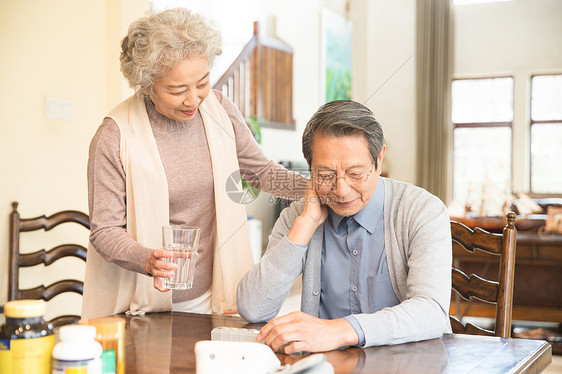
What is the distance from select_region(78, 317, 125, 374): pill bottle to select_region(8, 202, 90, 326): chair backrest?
1.90 metres

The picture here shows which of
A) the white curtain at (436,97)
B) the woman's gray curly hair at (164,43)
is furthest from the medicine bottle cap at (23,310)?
the white curtain at (436,97)

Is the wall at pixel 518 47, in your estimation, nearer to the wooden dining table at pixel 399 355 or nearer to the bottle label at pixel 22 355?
the wooden dining table at pixel 399 355

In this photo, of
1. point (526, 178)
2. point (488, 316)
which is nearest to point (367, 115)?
point (488, 316)

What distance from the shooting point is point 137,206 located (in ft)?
5.68

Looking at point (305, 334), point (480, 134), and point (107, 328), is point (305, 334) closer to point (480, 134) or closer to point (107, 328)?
point (107, 328)

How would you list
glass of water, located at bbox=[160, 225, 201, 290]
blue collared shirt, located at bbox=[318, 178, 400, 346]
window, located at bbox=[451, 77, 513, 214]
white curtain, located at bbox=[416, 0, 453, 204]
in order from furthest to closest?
white curtain, located at bbox=[416, 0, 453, 204], window, located at bbox=[451, 77, 513, 214], blue collared shirt, located at bbox=[318, 178, 400, 346], glass of water, located at bbox=[160, 225, 201, 290]

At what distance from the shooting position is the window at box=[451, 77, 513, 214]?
904 centimetres

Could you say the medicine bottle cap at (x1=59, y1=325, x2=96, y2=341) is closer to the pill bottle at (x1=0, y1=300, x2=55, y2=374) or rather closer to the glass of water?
the pill bottle at (x1=0, y1=300, x2=55, y2=374)

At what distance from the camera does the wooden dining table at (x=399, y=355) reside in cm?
114

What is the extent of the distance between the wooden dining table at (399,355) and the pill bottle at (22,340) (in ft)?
0.96

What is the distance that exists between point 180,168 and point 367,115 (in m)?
0.61

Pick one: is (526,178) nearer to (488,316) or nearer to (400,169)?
(400,169)

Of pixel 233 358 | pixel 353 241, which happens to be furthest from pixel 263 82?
pixel 233 358

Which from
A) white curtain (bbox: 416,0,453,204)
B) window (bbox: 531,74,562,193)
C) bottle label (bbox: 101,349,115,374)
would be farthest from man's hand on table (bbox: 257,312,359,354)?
window (bbox: 531,74,562,193)
